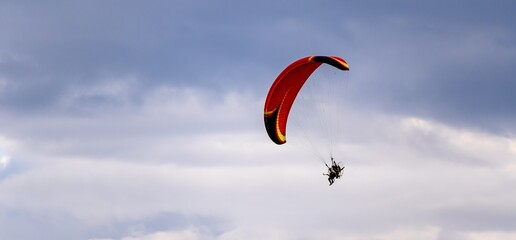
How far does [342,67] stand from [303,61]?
5.85 meters

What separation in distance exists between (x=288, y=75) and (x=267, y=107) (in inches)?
160

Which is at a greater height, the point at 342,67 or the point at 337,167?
the point at 342,67

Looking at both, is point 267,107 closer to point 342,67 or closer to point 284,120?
point 284,120

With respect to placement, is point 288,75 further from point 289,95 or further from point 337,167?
point 337,167

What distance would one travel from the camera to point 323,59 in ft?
320

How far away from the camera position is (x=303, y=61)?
9919 cm

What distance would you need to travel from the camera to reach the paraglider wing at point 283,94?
10062cm

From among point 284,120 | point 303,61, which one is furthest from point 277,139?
point 303,61

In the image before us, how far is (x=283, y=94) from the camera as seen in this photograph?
104 m

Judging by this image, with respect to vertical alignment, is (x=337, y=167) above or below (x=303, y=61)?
below

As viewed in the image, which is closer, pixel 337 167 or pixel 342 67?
pixel 342 67

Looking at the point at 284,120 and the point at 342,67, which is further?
the point at 284,120

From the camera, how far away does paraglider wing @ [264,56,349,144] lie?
100625 millimetres

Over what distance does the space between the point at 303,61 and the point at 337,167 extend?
11.5 m
